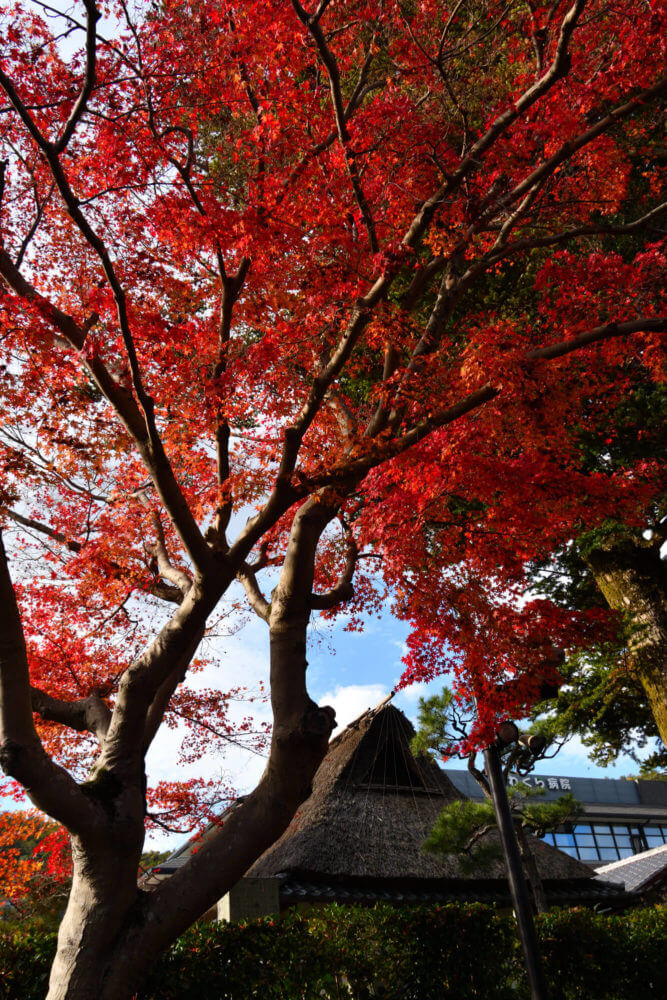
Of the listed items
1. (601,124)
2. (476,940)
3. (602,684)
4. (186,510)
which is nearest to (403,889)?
(476,940)

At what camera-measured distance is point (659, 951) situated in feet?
29.2

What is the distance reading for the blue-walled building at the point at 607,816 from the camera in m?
26.4

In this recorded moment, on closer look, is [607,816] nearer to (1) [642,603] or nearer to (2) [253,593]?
(1) [642,603]

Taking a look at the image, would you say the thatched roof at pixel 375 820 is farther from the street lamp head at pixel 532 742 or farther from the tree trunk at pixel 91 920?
the tree trunk at pixel 91 920

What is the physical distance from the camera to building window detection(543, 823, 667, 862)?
2614 centimetres

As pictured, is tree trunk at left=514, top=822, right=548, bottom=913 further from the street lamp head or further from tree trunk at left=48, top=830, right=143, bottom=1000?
tree trunk at left=48, top=830, right=143, bottom=1000

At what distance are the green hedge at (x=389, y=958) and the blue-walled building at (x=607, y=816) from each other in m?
16.7

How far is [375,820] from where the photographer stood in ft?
39.5

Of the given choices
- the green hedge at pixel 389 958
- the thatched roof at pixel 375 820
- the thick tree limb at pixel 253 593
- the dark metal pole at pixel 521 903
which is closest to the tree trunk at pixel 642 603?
the green hedge at pixel 389 958

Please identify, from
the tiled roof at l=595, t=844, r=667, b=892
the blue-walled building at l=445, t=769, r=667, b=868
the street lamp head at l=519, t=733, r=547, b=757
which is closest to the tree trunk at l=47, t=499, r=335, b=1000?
the street lamp head at l=519, t=733, r=547, b=757

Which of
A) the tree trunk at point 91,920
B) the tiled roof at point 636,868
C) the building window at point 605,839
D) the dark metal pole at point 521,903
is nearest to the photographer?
the tree trunk at point 91,920

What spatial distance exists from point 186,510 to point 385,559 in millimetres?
3705

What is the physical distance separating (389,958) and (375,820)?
5066 mm

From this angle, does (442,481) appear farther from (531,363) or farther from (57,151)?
(57,151)
